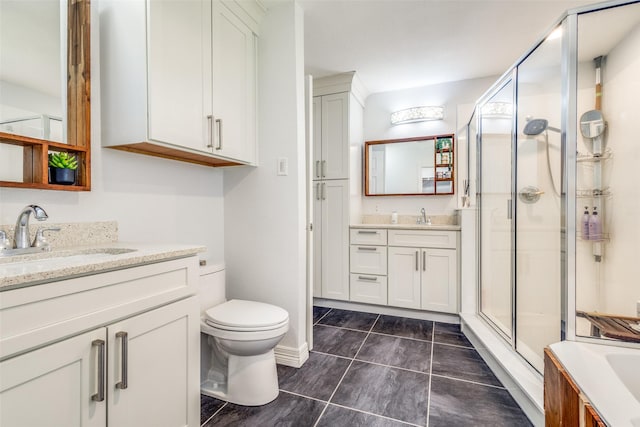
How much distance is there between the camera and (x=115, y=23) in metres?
1.34

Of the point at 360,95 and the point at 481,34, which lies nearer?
the point at 481,34

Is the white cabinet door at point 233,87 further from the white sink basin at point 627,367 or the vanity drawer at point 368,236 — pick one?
the white sink basin at point 627,367

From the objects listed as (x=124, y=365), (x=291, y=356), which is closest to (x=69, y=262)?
(x=124, y=365)

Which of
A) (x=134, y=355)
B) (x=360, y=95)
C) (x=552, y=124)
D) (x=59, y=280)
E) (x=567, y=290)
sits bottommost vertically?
(x=134, y=355)

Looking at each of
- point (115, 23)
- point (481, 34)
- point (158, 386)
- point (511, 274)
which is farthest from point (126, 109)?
point (481, 34)

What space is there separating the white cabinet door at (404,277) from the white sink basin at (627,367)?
1.63m

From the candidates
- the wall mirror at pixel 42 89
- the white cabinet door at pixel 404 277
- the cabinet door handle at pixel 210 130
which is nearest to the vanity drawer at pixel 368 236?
the white cabinet door at pixel 404 277

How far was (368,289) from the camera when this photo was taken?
293 cm

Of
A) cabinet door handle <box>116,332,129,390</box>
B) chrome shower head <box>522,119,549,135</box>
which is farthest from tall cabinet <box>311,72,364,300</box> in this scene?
cabinet door handle <box>116,332,129,390</box>

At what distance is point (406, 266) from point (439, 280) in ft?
1.02

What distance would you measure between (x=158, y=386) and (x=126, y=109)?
1160mm

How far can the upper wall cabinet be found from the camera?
1.28 metres

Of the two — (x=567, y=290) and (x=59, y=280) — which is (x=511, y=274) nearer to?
(x=567, y=290)

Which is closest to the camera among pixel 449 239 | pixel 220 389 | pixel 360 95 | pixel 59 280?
pixel 59 280
